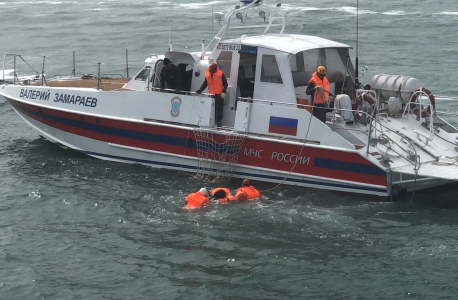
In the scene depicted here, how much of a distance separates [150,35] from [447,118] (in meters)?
16.8

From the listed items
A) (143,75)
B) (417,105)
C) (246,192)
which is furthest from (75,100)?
(417,105)

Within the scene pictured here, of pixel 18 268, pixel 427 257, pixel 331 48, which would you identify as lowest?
pixel 18 268

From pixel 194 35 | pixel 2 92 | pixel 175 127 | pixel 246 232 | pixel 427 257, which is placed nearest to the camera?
pixel 427 257

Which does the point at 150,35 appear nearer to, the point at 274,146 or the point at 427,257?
the point at 274,146

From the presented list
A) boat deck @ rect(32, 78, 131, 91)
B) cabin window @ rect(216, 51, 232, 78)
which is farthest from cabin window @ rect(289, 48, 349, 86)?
boat deck @ rect(32, 78, 131, 91)

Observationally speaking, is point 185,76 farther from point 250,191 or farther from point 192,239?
point 192,239

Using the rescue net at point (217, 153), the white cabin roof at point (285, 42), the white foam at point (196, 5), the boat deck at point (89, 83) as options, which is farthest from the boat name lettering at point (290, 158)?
the white foam at point (196, 5)

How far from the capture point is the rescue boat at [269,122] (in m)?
9.68

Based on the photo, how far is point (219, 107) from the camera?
→ 35.0 feet

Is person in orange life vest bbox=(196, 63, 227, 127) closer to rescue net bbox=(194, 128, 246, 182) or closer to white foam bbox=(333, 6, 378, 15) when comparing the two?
rescue net bbox=(194, 128, 246, 182)

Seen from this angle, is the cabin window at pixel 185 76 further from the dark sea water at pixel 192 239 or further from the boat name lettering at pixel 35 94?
the boat name lettering at pixel 35 94

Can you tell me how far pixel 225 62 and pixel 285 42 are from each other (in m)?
1.29

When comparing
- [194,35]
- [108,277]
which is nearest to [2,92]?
[108,277]

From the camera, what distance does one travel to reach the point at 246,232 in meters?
8.66
